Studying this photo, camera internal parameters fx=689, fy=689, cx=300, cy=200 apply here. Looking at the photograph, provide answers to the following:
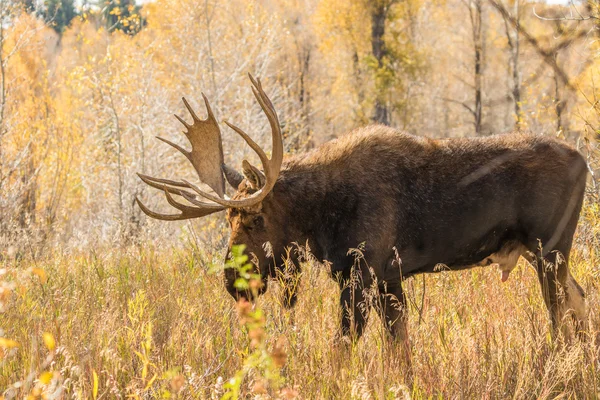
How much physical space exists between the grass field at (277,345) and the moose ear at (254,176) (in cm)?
70

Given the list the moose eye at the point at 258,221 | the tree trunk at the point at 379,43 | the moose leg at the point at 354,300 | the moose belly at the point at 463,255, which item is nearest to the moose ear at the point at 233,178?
the moose eye at the point at 258,221

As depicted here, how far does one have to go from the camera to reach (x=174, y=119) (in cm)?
1244

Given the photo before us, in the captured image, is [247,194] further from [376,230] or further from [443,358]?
[443,358]

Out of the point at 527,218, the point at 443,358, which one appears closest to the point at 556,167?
the point at 527,218

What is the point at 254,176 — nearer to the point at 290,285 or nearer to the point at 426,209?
the point at 290,285

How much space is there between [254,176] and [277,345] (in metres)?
1.72

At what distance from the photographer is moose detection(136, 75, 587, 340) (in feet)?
13.7

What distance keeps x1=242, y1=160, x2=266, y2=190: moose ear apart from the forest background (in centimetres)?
80

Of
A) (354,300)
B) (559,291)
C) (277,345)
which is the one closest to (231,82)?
(354,300)

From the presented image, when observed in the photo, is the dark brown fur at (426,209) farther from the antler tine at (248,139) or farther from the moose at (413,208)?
the antler tine at (248,139)

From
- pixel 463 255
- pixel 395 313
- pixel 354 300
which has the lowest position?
pixel 395 313

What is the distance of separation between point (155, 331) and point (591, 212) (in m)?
3.63

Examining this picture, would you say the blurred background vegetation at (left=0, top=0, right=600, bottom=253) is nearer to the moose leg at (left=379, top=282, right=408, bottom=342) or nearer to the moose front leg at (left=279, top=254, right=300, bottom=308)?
the moose leg at (left=379, top=282, right=408, bottom=342)

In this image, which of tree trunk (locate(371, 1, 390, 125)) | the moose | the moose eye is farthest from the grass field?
tree trunk (locate(371, 1, 390, 125))
